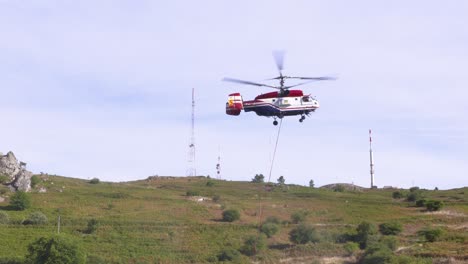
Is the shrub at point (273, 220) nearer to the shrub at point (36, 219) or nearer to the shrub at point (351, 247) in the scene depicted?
the shrub at point (351, 247)

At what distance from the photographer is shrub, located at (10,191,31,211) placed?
10400 centimetres

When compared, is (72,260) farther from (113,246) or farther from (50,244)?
(113,246)

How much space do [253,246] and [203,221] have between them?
759 inches

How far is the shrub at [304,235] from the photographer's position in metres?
87.5

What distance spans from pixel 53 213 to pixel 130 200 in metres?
16.6

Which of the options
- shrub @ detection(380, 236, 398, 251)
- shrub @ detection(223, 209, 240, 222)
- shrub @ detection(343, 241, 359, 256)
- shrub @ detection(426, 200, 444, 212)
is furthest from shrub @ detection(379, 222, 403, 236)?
shrub @ detection(223, 209, 240, 222)

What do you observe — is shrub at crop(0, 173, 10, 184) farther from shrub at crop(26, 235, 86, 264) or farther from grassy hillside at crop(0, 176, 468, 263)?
shrub at crop(26, 235, 86, 264)

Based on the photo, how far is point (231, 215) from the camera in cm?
10225

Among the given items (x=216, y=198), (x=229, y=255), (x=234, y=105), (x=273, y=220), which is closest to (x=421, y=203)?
(x=273, y=220)

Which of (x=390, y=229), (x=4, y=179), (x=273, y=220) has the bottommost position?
(x=390, y=229)

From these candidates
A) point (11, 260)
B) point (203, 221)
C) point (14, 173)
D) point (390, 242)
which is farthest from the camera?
point (14, 173)

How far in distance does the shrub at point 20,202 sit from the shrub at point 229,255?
36432 millimetres

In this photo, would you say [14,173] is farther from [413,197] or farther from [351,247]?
[413,197]

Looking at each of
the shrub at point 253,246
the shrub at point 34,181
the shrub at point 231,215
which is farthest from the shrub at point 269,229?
the shrub at point 34,181
